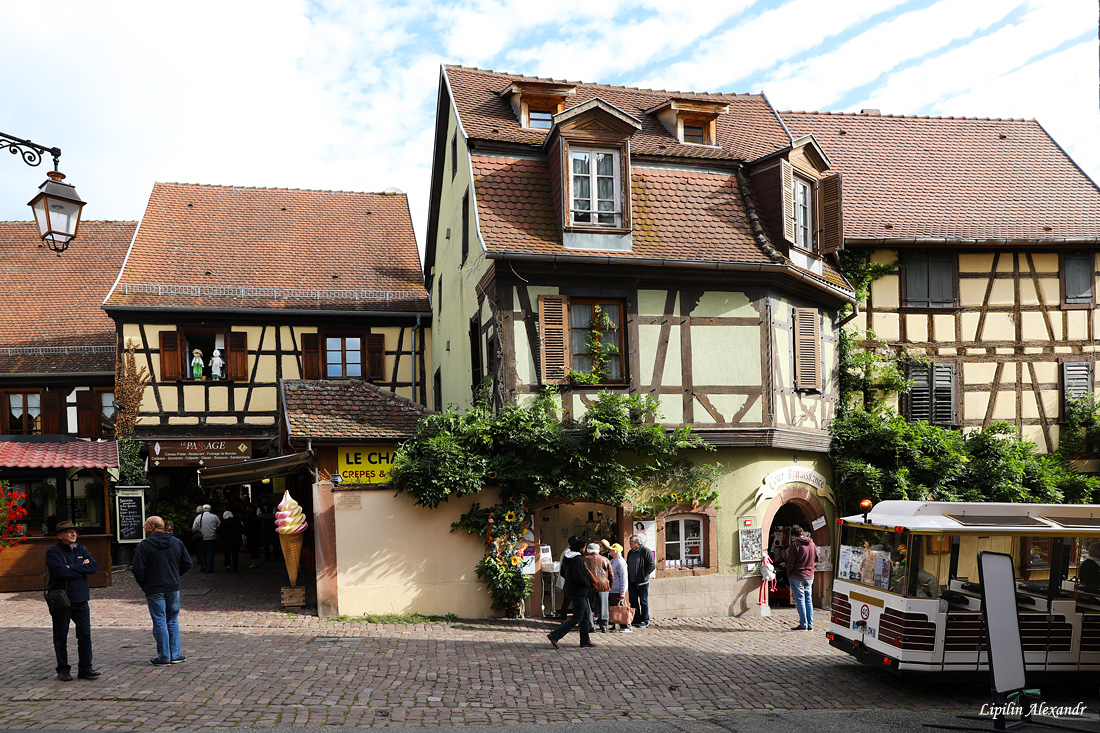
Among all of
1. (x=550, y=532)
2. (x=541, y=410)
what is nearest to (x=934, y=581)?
(x=541, y=410)

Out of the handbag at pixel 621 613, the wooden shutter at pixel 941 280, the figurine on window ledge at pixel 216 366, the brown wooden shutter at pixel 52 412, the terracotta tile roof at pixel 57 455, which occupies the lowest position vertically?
the handbag at pixel 621 613

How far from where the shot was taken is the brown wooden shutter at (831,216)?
16781 mm

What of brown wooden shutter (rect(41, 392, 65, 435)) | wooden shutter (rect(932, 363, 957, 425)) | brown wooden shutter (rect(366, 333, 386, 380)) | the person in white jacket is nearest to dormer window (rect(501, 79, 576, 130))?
brown wooden shutter (rect(366, 333, 386, 380))

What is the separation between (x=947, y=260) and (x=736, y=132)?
18.1 feet

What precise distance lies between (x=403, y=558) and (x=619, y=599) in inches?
131

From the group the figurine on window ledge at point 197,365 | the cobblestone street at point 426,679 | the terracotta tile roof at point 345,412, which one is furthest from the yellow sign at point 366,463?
the figurine on window ledge at point 197,365

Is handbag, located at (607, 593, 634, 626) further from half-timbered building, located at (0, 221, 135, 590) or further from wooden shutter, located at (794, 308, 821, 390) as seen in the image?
half-timbered building, located at (0, 221, 135, 590)

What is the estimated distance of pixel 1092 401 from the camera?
62.8ft

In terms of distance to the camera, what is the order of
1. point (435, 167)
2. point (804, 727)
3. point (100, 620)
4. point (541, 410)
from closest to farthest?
point (804, 727), point (100, 620), point (541, 410), point (435, 167)

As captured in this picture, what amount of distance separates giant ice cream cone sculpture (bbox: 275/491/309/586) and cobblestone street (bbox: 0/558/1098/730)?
782 mm

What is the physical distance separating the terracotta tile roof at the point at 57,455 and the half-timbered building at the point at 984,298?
607 inches

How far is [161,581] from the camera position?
9.46m

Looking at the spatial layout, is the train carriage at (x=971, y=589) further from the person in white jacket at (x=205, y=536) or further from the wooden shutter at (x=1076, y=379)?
the person in white jacket at (x=205, y=536)

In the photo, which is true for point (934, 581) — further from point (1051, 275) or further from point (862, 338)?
point (1051, 275)
